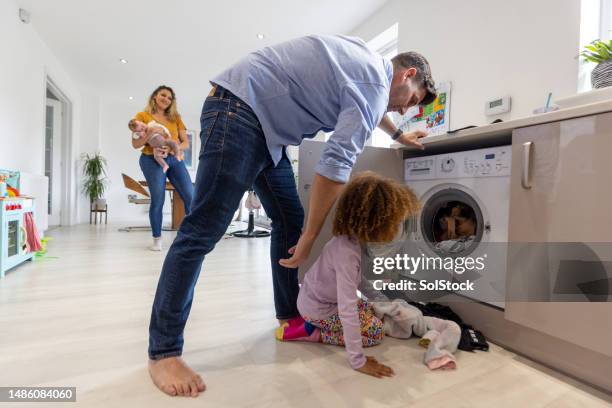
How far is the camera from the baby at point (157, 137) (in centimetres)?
235

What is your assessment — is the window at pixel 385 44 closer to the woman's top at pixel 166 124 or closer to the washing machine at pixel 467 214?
the washing machine at pixel 467 214

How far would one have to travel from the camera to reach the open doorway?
4636 mm

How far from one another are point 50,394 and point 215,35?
3.87 m

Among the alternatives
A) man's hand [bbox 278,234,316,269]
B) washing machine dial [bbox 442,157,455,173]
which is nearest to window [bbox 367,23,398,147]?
washing machine dial [bbox 442,157,455,173]

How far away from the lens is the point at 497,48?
6.62ft

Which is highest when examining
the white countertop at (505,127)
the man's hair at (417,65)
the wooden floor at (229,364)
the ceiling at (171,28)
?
the ceiling at (171,28)

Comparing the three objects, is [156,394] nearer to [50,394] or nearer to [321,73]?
[50,394]

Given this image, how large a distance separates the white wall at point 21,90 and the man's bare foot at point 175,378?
294 centimetres

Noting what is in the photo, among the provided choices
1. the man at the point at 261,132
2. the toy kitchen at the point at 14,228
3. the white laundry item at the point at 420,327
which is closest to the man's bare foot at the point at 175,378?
the man at the point at 261,132

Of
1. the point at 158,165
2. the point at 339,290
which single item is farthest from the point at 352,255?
the point at 158,165

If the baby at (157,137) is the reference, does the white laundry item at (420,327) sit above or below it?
below

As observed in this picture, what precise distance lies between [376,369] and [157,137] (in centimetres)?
219

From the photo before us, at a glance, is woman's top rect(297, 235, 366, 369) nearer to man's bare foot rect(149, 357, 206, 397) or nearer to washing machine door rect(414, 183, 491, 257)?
man's bare foot rect(149, 357, 206, 397)

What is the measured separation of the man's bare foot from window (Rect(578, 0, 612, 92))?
2.10m
